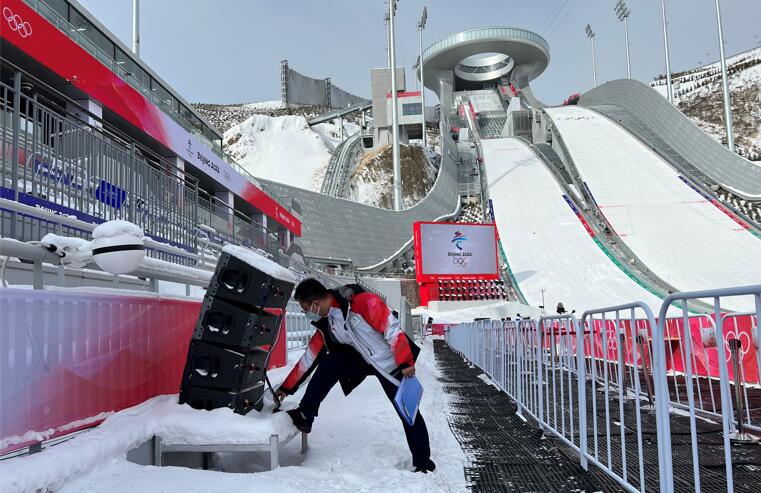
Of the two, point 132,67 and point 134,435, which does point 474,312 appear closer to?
point 132,67

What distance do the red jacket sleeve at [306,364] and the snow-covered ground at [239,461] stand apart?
217 millimetres

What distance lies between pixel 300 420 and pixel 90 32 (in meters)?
15.8

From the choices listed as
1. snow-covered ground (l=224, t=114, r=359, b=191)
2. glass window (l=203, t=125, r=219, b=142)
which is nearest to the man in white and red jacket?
glass window (l=203, t=125, r=219, b=142)

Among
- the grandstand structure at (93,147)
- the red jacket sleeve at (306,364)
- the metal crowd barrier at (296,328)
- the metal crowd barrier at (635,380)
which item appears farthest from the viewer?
the metal crowd barrier at (296,328)

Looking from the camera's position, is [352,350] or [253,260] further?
[352,350]

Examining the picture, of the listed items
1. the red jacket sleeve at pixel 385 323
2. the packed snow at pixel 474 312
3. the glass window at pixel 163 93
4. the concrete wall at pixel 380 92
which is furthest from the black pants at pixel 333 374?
the concrete wall at pixel 380 92

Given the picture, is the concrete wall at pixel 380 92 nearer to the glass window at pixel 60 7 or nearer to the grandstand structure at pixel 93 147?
the grandstand structure at pixel 93 147

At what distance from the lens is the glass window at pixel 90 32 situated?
15.4 meters

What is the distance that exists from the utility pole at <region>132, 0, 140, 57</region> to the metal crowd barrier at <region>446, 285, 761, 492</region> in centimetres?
2077

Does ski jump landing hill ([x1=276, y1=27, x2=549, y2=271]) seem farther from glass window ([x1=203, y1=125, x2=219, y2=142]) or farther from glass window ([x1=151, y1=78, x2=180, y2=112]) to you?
glass window ([x1=151, y1=78, x2=180, y2=112])

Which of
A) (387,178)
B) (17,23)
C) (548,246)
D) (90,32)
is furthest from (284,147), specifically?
(17,23)

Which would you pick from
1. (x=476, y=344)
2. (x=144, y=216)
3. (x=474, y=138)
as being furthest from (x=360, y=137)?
(x=144, y=216)

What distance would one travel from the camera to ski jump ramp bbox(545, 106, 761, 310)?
26.3m

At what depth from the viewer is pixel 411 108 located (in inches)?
2343
